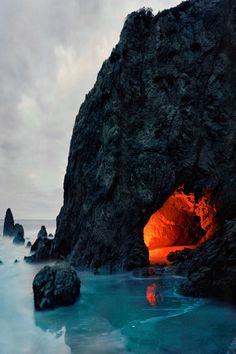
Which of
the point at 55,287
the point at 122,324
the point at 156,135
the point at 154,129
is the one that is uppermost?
the point at 154,129

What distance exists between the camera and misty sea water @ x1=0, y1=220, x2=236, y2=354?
1000 centimetres

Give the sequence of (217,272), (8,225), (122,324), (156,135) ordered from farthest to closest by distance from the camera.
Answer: (8,225) < (156,135) < (217,272) < (122,324)

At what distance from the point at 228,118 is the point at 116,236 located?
46.1 feet

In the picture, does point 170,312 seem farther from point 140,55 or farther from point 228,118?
point 140,55

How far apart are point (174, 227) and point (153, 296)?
20384 mm

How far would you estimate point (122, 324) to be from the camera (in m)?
12.2

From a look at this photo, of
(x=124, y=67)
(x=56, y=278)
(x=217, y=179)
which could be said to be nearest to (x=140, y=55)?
(x=124, y=67)

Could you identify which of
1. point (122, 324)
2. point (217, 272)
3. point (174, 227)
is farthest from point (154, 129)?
point (122, 324)

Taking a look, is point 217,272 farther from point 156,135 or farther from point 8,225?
point 8,225

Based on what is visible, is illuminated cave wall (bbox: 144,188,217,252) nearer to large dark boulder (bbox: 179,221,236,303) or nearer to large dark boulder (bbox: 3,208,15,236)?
large dark boulder (bbox: 179,221,236,303)

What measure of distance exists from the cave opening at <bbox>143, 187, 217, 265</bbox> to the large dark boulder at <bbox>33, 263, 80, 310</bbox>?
1462 centimetres

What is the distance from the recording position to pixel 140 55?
3036cm

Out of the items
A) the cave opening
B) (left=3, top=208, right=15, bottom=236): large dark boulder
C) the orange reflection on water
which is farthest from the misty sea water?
(left=3, top=208, right=15, bottom=236): large dark boulder

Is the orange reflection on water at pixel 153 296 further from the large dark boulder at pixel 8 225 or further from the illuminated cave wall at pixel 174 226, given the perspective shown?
the large dark boulder at pixel 8 225
